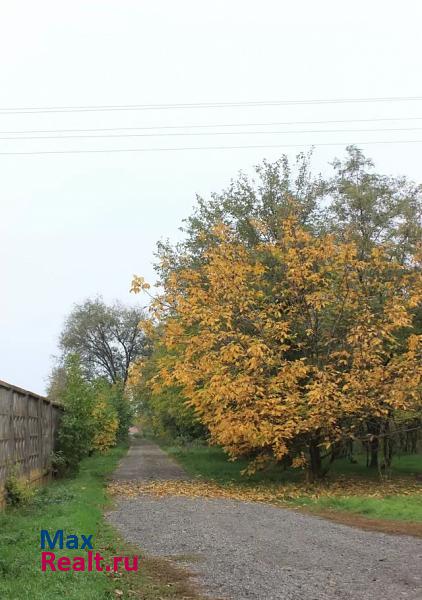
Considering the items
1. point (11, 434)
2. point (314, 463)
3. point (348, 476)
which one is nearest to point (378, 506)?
point (314, 463)

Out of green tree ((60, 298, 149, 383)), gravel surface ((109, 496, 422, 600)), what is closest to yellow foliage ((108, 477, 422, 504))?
gravel surface ((109, 496, 422, 600))

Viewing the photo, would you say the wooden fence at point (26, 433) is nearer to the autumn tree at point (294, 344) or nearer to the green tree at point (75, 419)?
the green tree at point (75, 419)

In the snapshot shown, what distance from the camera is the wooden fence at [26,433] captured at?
10797 millimetres

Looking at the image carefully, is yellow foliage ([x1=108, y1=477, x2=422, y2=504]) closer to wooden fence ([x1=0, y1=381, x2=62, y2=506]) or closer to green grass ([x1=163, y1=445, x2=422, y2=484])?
green grass ([x1=163, y1=445, x2=422, y2=484])

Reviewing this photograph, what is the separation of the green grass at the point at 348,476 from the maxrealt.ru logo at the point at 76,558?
19.5ft

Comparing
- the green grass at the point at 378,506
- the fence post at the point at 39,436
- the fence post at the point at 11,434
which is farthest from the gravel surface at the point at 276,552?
the fence post at the point at 39,436

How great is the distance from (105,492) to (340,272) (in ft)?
27.7

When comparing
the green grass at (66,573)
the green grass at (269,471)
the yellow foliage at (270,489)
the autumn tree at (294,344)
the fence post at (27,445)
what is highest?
the autumn tree at (294,344)

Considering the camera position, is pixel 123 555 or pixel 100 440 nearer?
pixel 123 555

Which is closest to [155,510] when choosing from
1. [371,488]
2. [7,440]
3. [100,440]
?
[7,440]

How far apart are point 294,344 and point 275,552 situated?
978cm

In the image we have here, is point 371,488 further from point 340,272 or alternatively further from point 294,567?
point 294,567

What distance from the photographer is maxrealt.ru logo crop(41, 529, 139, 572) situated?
643 centimetres

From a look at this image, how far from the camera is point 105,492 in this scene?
1572 centimetres
